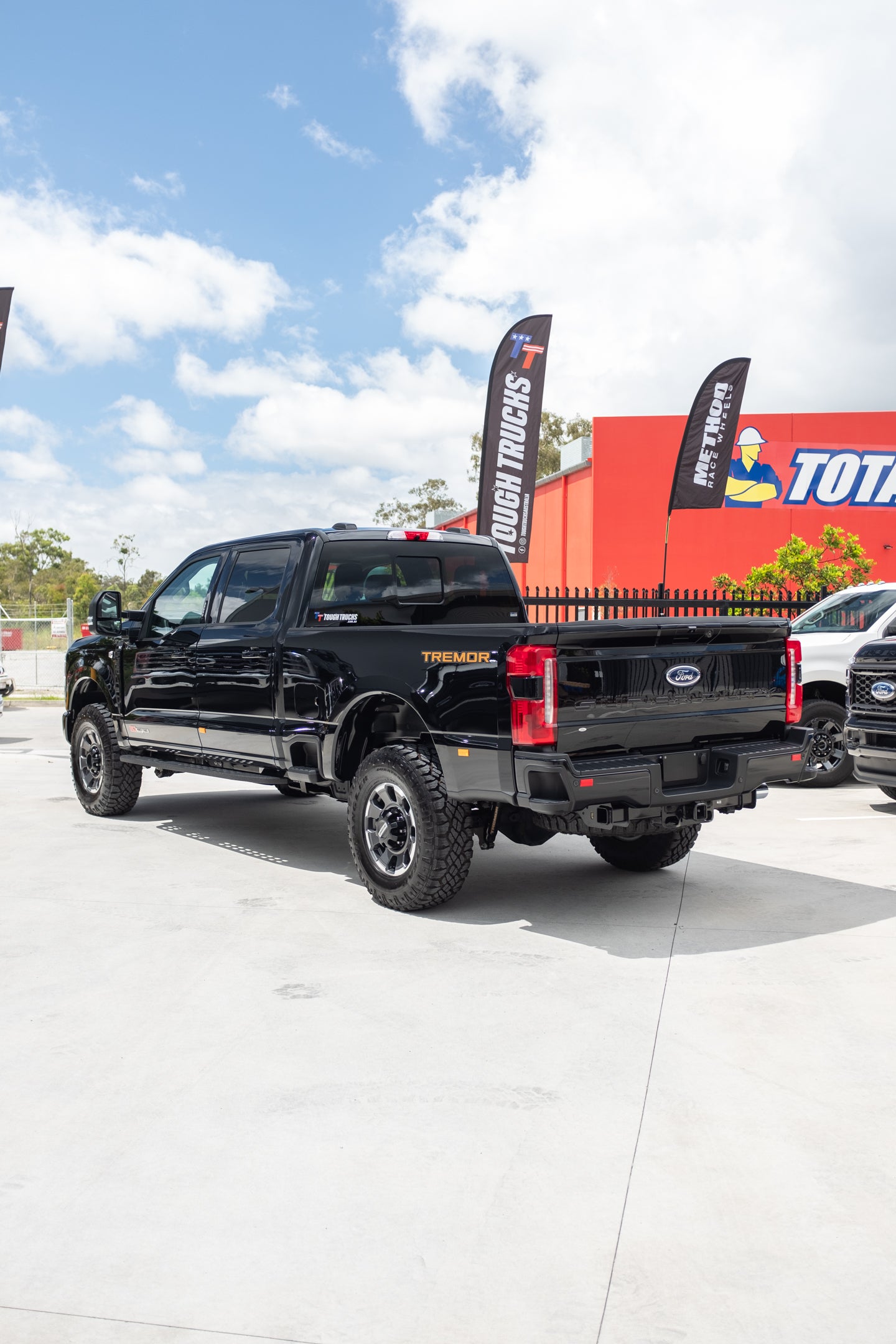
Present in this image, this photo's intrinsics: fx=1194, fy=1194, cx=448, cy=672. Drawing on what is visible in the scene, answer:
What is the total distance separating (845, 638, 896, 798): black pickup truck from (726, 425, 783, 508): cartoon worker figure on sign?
1950 centimetres

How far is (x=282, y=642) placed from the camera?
7.28 metres

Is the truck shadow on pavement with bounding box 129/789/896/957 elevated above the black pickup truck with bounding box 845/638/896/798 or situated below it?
below

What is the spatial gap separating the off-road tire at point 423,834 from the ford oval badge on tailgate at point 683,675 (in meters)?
1.25

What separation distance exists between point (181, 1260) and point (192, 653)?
5684 mm

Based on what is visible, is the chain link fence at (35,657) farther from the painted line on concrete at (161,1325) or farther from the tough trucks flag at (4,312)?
the painted line on concrete at (161,1325)

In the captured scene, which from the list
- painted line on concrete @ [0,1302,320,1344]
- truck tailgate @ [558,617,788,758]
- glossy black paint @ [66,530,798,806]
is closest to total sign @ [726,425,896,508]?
glossy black paint @ [66,530,798,806]

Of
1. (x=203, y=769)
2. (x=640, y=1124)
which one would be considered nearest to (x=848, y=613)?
(x=203, y=769)

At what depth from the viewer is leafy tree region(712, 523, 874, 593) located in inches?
919

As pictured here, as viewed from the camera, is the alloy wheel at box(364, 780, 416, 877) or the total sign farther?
the total sign

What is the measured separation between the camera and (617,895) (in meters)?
6.81

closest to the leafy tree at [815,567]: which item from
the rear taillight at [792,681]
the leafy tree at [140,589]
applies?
the rear taillight at [792,681]

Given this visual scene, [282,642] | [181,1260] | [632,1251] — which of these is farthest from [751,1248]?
[282,642]

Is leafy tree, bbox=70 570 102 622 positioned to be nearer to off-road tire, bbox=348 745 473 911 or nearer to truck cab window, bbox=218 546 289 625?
truck cab window, bbox=218 546 289 625

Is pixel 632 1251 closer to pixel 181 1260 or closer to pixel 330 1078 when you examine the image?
pixel 181 1260
